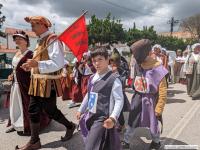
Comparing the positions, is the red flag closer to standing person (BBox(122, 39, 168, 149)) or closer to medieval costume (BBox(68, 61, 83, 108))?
standing person (BBox(122, 39, 168, 149))

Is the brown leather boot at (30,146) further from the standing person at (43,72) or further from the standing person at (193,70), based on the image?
the standing person at (193,70)

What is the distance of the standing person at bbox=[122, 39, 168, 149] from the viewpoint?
478 cm

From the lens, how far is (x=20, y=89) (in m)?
5.92

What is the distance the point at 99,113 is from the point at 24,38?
242 centimetres

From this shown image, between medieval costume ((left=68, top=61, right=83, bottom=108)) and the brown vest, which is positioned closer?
the brown vest

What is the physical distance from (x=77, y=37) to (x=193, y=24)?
71.6 m

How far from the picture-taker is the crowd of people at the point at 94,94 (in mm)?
3914

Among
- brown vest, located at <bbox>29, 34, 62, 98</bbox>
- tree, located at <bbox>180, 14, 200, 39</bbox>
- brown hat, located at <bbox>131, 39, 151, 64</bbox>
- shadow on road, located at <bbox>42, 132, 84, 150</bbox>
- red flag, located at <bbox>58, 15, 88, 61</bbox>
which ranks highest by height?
tree, located at <bbox>180, 14, 200, 39</bbox>

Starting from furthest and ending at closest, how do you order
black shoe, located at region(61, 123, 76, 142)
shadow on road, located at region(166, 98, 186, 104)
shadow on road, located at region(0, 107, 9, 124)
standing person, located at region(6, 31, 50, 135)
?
shadow on road, located at region(166, 98, 186, 104)
shadow on road, located at region(0, 107, 9, 124)
standing person, located at region(6, 31, 50, 135)
black shoe, located at region(61, 123, 76, 142)

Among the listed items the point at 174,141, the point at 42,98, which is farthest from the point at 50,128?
the point at 174,141

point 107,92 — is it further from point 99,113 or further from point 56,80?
point 56,80

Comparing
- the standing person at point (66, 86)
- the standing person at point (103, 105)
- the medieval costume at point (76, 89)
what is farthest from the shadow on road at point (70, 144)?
the standing person at point (66, 86)

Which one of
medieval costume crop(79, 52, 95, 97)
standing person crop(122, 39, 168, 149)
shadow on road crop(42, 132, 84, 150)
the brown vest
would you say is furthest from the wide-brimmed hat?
medieval costume crop(79, 52, 95, 97)

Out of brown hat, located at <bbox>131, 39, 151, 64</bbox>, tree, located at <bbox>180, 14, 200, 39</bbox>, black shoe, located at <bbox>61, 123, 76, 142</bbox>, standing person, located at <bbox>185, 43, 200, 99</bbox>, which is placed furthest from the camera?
tree, located at <bbox>180, 14, 200, 39</bbox>
